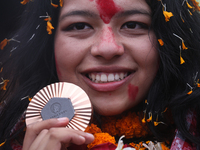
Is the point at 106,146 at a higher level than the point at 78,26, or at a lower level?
lower

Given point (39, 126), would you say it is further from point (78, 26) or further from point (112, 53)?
point (78, 26)

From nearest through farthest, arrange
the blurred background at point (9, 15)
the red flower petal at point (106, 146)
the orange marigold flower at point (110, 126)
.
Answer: the red flower petal at point (106, 146)
the orange marigold flower at point (110, 126)
the blurred background at point (9, 15)

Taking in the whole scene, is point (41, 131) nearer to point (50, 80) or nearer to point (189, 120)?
point (50, 80)

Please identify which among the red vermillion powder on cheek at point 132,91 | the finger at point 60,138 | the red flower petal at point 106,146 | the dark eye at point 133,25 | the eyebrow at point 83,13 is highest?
the eyebrow at point 83,13

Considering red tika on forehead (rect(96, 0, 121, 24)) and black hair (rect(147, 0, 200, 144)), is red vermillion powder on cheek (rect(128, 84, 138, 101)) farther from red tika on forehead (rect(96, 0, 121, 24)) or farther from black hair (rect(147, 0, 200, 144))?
red tika on forehead (rect(96, 0, 121, 24))

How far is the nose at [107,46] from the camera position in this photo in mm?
1493

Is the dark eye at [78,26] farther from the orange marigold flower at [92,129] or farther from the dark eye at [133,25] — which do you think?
the orange marigold flower at [92,129]

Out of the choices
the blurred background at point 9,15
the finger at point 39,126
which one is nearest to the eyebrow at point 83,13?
the finger at point 39,126

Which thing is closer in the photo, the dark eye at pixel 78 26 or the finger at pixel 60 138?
the finger at pixel 60 138

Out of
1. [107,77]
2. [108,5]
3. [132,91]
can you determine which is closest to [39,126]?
[107,77]

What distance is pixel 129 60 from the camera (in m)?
1.58

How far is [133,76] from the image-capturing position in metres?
1.62

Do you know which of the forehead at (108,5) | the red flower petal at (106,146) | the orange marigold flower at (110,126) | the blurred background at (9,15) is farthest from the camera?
the blurred background at (9,15)

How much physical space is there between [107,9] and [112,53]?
319 millimetres
